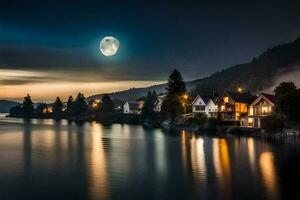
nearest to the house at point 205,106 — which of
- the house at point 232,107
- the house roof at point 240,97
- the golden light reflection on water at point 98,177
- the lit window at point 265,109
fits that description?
the house at point 232,107

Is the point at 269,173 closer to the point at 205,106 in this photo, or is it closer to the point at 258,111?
the point at 258,111

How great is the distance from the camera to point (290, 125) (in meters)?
69.9

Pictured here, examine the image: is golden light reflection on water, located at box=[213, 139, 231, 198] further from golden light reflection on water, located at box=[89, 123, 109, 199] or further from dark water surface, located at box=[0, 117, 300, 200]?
golden light reflection on water, located at box=[89, 123, 109, 199]

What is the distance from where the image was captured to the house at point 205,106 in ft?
343

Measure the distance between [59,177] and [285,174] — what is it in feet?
72.0

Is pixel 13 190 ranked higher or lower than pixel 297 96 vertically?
lower

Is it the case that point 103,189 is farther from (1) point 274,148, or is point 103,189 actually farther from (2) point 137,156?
(1) point 274,148

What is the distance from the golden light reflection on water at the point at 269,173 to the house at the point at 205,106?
55.4 m

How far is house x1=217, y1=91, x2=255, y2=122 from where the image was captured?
9412 centimetres

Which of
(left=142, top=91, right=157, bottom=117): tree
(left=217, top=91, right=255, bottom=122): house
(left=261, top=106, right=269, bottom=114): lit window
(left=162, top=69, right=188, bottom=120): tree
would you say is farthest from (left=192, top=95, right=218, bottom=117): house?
(left=142, top=91, right=157, bottom=117): tree

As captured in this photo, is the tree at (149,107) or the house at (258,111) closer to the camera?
the house at (258,111)

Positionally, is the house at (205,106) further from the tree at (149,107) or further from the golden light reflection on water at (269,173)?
the golden light reflection on water at (269,173)

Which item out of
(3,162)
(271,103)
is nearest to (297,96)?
(271,103)

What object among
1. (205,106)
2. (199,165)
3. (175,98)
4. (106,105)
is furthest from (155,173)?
(106,105)
